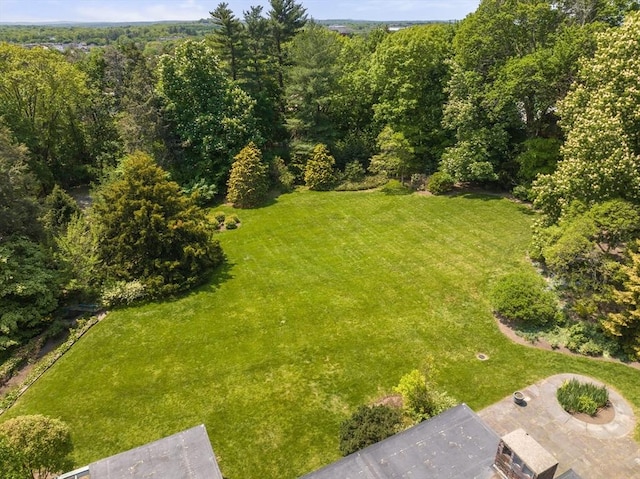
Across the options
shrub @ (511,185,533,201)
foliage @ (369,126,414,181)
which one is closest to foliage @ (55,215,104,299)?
foliage @ (369,126,414,181)

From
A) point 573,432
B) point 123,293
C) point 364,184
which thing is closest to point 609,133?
point 573,432

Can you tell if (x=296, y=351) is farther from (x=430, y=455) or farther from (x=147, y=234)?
(x=147, y=234)

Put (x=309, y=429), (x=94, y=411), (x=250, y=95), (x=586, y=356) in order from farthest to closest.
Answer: (x=250, y=95) < (x=586, y=356) < (x=94, y=411) < (x=309, y=429)

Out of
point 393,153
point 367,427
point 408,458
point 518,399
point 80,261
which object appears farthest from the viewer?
point 393,153

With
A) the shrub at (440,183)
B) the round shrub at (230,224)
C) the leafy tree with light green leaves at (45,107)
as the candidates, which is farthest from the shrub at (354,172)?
the leafy tree with light green leaves at (45,107)

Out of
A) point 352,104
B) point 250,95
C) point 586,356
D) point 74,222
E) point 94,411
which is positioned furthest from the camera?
point 352,104

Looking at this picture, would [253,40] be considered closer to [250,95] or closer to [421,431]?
[250,95]

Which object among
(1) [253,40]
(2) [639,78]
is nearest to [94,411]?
(2) [639,78]
